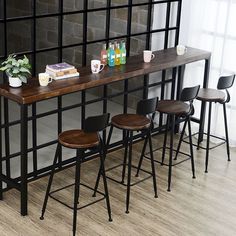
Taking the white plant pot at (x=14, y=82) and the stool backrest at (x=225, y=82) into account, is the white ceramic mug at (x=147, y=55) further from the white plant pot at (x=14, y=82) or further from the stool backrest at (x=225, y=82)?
the white plant pot at (x=14, y=82)

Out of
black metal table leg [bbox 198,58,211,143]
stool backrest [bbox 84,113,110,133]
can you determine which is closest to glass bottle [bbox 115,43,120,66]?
stool backrest [bbox 84,113,110,133]

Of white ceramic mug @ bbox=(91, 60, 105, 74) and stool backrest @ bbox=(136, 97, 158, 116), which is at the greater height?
white ceramic mug @ bbox=(91, 60, 105, 74)

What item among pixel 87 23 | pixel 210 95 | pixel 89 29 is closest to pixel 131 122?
pixel 210 95

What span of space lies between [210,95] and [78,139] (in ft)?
5.16

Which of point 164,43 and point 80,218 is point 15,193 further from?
point 164,43

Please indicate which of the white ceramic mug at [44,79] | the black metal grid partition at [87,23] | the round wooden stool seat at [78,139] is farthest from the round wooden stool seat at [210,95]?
the white ceramic mug at [44,79]

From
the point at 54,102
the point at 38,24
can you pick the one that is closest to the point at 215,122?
the point at 54,102

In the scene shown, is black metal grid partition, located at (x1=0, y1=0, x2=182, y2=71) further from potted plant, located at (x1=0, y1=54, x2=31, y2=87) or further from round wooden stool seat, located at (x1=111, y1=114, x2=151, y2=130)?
round wooden stool seat, located at (x1=111, y1=114, x2=151, y2=130)

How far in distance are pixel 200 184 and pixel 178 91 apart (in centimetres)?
118

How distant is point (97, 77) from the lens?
399cm

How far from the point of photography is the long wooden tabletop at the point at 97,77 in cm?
357

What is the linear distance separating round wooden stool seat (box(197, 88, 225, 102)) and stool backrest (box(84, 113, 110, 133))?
132cm

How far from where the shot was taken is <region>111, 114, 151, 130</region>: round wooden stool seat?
12.6 ft

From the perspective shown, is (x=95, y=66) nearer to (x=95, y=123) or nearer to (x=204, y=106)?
(x=95, y=123)
